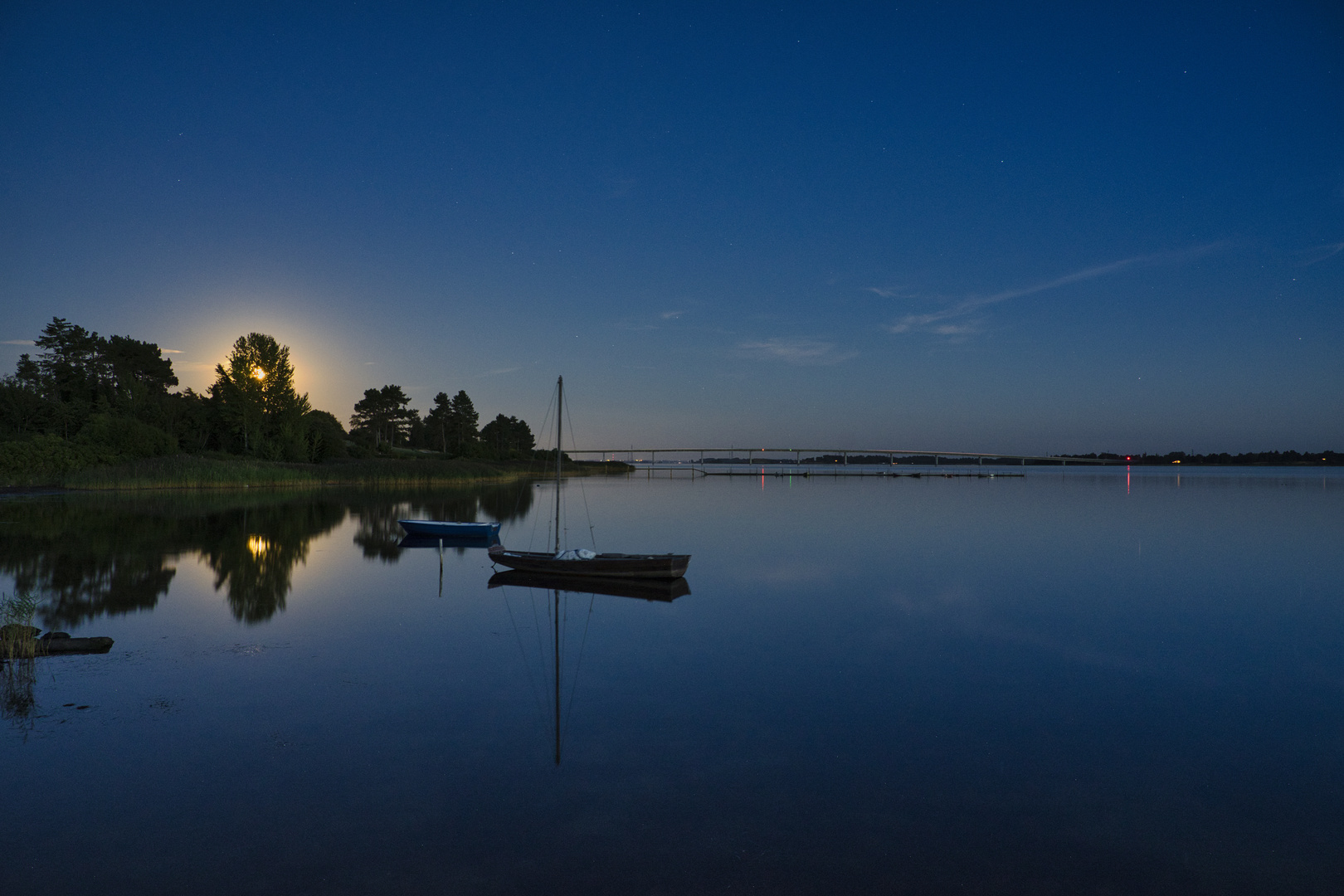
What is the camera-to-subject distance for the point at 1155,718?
463 inches

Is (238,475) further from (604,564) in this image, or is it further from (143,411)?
(604,564)

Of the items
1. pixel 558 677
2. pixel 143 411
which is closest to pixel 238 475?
pixel 143 411

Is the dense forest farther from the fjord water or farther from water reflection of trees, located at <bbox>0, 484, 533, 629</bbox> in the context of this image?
the fjord water

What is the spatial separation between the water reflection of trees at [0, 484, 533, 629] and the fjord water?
311mm

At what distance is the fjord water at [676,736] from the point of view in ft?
23.6

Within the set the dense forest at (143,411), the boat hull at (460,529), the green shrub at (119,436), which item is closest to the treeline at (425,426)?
the dense forest at (143,411)

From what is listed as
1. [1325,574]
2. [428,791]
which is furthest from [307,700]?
[1325,574]

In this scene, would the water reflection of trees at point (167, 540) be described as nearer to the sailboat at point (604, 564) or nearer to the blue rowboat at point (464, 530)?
the blue rowboat at point (464, 530)

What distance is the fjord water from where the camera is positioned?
7188 mm

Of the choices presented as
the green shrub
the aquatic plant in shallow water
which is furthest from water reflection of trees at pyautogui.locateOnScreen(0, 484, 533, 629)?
the green shrub

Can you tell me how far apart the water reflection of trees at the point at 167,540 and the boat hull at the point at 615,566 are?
7371mm

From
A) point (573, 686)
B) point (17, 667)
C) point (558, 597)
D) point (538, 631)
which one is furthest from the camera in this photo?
point (558, 597)

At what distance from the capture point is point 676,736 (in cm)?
1057

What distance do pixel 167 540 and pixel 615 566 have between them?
20.6 meters
